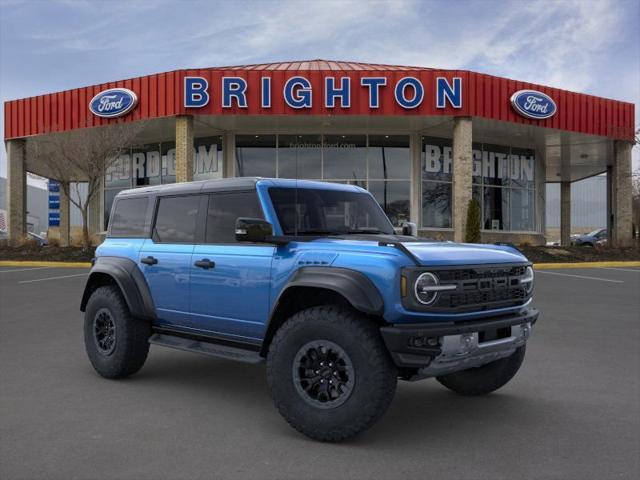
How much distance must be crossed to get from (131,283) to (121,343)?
573mm

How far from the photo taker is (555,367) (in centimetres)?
598

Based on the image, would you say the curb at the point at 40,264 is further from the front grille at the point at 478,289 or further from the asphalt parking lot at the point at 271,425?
the front grille at the point at 478,289

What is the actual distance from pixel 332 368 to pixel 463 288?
105cm

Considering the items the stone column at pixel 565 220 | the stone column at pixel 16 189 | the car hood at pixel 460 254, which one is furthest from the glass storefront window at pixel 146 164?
the stone column at pixel 565 220

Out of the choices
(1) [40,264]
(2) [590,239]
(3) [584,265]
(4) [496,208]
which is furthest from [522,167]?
(1) [40,264]

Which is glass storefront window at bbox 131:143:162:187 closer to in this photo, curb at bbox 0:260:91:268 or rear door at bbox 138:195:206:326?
curb at bbox 0:260:91:268

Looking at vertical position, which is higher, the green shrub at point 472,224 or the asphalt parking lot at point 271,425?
the green shrub at point 472,224

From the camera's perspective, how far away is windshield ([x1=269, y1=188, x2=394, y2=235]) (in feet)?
15.5

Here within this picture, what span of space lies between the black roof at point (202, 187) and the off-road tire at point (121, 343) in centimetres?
105

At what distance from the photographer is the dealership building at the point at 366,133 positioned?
20.6m

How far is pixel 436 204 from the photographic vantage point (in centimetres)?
2516

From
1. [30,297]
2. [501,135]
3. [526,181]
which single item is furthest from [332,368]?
[526,181]

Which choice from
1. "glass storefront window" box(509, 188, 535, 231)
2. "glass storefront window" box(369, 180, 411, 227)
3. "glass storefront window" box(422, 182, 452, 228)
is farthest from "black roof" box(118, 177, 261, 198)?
"glass storefront window" box(509, 188, 535, 231)

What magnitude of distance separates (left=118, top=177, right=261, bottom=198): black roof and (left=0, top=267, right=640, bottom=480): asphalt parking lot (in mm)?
1819
